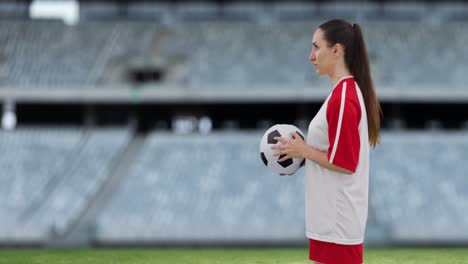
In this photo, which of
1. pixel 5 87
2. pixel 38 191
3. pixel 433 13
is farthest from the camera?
pixel 433 13

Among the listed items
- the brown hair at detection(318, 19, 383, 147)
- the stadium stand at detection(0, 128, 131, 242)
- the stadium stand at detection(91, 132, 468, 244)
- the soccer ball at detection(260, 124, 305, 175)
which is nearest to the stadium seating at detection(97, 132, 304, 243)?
the stadium stand at detection(91, 132, 468, 244)

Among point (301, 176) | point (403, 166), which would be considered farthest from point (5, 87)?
point (403, 166)

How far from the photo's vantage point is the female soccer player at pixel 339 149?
9.70 ft

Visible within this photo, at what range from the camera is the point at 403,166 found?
18.3 meters

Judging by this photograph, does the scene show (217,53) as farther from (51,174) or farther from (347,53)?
(347,53)

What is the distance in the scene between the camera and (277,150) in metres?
3.23

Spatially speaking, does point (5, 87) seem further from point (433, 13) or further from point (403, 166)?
point (433, 13)

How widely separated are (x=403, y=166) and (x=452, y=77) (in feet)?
18.7

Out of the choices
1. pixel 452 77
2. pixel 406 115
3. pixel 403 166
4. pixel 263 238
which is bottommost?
pixel 263 238

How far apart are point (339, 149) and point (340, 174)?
0.15 meters

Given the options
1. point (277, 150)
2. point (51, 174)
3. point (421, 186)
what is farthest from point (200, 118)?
point (277, 150)

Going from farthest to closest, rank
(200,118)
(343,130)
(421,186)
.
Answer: (200,118), (421,186), (343,130)

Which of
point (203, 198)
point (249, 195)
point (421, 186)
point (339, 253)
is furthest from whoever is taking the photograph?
point (421, 186)

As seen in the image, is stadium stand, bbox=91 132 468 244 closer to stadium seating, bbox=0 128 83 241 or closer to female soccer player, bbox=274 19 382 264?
stadium seating, bbox=0 128 83 241
